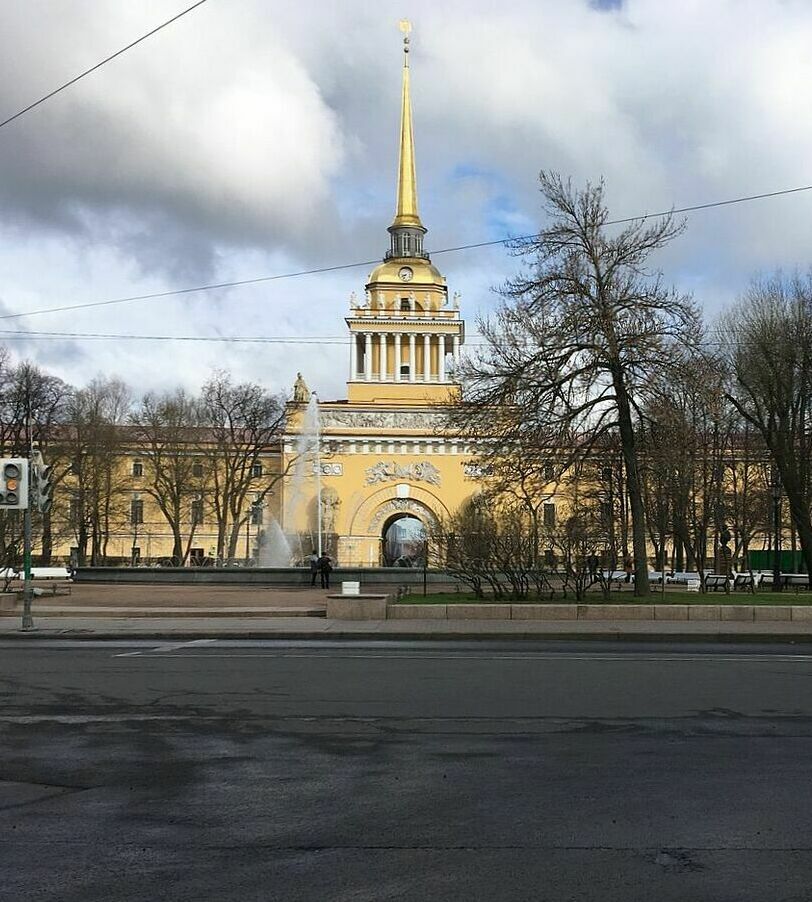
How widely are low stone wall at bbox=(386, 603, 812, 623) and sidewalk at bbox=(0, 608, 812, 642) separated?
1.14 feet

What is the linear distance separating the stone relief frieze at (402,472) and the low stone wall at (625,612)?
5494 centimetres

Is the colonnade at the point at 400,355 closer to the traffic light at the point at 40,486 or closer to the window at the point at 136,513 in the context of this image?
the window at the point at 136,513

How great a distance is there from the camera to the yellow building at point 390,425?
76.2 metres

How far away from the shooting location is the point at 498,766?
26.5ft

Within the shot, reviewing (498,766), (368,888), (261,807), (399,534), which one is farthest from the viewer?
(399,534)

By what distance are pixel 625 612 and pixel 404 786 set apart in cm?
1635

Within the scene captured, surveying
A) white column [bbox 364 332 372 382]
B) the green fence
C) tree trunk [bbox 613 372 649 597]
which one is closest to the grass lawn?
tree trunk [bbox 613 372 649 597]

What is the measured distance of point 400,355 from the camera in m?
87.1

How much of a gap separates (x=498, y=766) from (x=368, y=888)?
9.86 feet

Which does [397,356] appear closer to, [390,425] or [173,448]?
[390,425]

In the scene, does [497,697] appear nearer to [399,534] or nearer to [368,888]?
[368,888]

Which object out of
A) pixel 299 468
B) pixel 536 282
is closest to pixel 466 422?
pixel 536 282

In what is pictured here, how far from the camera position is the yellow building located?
76250 mm

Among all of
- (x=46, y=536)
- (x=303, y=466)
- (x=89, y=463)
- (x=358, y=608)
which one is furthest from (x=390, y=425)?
(x=358, y=608)
